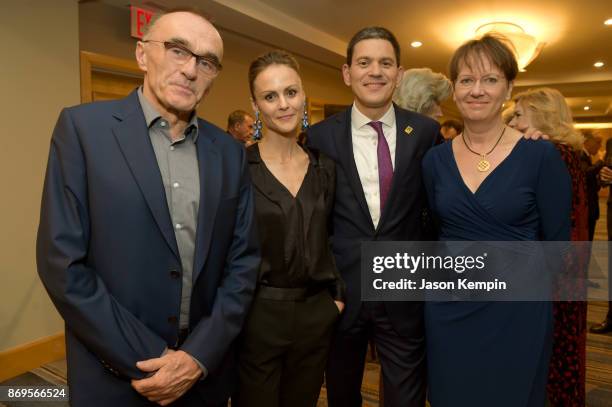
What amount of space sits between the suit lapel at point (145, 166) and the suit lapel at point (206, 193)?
8cm

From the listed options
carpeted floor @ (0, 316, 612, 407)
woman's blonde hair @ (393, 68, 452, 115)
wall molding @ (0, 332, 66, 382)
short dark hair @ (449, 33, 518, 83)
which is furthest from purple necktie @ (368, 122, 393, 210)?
wall molding @ (0, 332, 66, 382)

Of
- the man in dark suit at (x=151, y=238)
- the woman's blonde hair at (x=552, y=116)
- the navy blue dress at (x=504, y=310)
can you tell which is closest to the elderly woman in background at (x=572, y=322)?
the woman's blonde hair at (x=552, y=116)

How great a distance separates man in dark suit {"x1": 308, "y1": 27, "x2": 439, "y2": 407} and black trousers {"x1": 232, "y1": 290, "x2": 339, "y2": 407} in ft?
0.77

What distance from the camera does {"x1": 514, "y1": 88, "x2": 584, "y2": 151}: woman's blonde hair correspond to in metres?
2.31

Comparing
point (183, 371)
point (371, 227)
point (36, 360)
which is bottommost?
point (36, 360)

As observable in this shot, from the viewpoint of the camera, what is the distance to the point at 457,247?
1.80 metres

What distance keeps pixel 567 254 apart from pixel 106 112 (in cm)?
182

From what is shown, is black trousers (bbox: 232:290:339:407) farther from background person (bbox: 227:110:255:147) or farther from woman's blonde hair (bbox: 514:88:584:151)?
background person (bbox: 227:110:255:147)

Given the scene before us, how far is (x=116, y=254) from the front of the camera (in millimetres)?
1275

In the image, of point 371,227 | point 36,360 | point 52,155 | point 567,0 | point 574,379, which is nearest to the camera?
point 52,155

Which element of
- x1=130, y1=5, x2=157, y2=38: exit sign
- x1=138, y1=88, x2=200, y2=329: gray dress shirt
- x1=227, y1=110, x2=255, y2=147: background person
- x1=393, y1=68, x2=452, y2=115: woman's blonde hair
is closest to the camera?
x1=138, y1=88, x2=200, y2=329: gray dress shirt

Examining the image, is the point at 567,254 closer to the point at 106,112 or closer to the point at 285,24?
the point at 106,112

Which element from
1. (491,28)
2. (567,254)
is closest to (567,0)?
(491,28)

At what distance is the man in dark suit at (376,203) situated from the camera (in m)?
1.87
